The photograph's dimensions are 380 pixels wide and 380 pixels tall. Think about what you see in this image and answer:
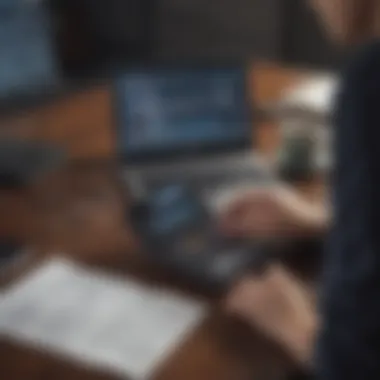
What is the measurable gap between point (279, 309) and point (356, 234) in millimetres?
303

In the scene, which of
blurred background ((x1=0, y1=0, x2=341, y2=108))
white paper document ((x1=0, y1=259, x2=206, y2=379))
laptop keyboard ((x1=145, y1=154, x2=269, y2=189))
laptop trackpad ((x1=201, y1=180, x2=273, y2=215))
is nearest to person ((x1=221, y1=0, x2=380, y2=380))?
Result: white paper document ((x1=0, y1=259, x2=206, y2=379))

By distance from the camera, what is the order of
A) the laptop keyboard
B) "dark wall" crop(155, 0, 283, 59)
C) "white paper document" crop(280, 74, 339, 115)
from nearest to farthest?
the laptop keyboard < "white paper document" crop(280, 74, 339, 115) < "dark wall" crop(155, 0, 283, 59)

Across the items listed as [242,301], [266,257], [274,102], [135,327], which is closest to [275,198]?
[266,257]

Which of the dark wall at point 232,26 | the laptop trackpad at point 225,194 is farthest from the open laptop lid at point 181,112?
the dark wall at point 232,26

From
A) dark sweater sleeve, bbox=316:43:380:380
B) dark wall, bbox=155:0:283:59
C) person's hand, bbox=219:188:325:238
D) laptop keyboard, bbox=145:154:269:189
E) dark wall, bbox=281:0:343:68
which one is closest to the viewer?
dark sweater sleeve, bbox=316:43:380:380

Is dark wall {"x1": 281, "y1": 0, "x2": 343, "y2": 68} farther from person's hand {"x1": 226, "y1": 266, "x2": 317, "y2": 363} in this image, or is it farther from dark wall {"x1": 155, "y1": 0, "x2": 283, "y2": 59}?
person's hand {"x1": 226, "y1": 266, "x2": 317, "y2": 363}

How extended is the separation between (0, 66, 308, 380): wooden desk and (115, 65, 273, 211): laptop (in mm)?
76

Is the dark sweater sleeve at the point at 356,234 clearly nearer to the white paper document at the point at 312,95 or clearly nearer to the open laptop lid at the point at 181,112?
the open laptop lid at the point at 181,112

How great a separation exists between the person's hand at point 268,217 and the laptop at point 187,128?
0.51 ft

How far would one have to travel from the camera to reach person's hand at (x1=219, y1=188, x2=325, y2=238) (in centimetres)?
140

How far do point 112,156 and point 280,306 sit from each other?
66 cm

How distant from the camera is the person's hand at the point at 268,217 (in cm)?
140

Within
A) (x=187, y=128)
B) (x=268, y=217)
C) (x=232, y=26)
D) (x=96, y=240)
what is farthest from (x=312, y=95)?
(x=232, y=26)

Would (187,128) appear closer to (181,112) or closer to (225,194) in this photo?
(181,112)
